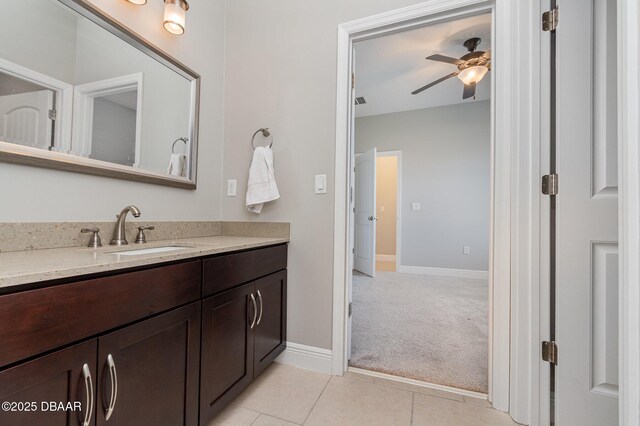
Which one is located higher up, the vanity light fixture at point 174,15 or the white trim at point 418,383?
the vanity light fixture at point 174,15

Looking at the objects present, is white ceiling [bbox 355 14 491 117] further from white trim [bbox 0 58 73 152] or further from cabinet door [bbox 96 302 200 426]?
cabinet door [bbox 96 302 200 426]

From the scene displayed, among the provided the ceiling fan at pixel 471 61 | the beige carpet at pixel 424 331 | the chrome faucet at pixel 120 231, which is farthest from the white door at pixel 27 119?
the ceiling fan at pixel 471 61

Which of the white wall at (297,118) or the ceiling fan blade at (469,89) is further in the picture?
the ceiling fan blade at (469,89)

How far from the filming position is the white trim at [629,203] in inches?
24.1

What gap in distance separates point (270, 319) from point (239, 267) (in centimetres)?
45

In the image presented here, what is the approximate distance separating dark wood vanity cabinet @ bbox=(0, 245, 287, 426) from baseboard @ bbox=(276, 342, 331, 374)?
36 centimetres

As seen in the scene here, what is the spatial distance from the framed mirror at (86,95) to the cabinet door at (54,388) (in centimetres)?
75

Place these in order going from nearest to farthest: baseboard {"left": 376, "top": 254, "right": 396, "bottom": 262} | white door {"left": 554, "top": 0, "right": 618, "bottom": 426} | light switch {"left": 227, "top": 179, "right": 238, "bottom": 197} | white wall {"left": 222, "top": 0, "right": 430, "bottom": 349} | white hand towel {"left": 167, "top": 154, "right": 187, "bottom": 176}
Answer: white door {"left": 554, "top": 0, "right": 618, "bottom": 426}, white hand towel {"left": 167, "top": 154, "right": 187, "bottom": 176}, white wall {"left": 222, "top": 0, "right": 430, "bottom": 349}, light switch {"left": 227, "top": 179, "right": 238, "bottom": 197}, baseboard {"left": 376, "top": 254, "right": 396, "bottom": 262}

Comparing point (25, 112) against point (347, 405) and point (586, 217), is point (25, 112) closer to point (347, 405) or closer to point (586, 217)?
point (347, 405)

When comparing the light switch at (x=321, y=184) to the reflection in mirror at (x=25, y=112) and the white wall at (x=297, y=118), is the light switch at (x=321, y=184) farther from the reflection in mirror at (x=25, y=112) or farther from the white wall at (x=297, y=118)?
the reflection in mirror at (x=25, y=112)

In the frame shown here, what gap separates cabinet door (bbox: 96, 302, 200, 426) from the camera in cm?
74

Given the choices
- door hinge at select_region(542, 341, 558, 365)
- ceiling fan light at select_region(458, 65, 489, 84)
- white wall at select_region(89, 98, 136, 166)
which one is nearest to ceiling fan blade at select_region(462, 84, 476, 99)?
ceiling fan light at select_region(458, 65, 489, 84)

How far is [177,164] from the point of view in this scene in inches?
62.5

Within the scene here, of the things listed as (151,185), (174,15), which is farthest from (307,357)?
(174,15)
